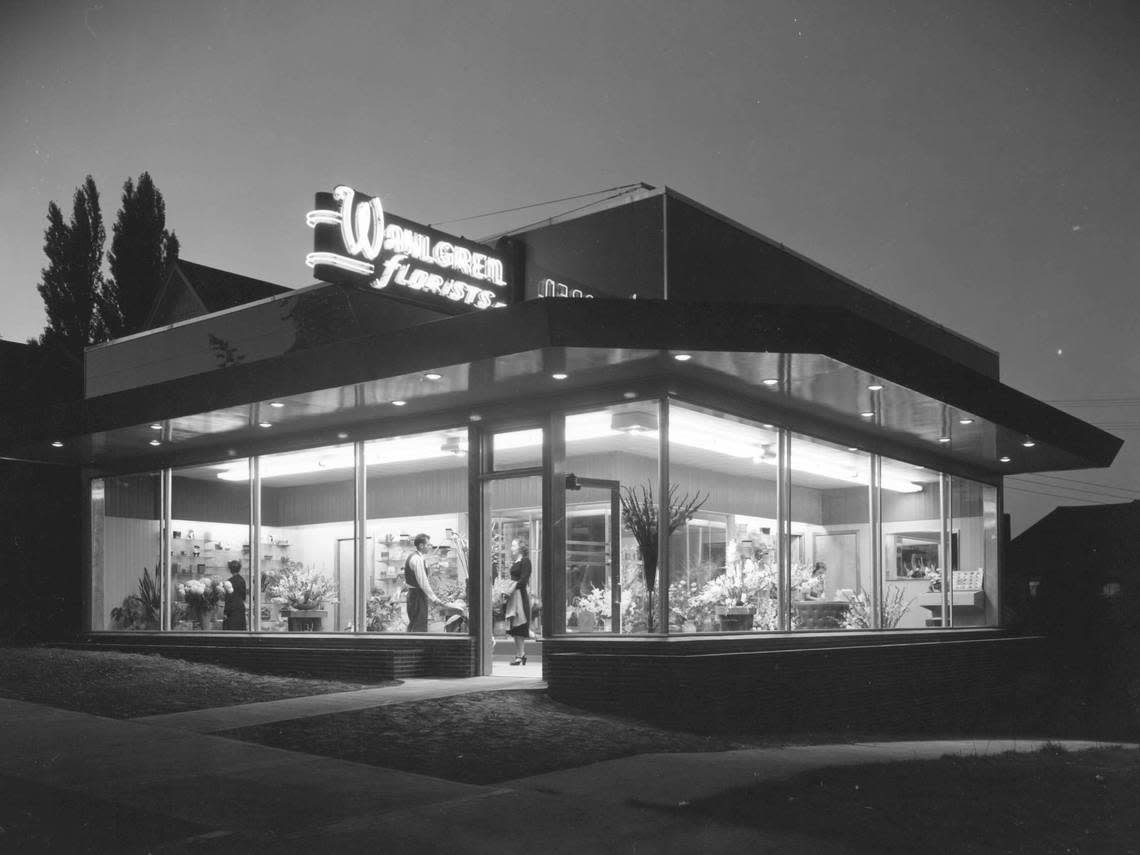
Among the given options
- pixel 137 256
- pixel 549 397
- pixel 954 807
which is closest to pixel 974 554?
pixel 549 397

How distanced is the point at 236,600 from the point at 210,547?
3.83 feet

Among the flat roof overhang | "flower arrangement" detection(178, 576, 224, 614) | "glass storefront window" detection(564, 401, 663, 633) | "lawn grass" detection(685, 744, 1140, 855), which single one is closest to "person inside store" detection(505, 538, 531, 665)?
"glass storefront window" detection(564, 401, 663, 633)

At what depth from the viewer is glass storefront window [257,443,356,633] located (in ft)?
57.5

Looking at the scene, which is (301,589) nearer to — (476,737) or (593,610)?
(593,610)

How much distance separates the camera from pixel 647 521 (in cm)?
1401

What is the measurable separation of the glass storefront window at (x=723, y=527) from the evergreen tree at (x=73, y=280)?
3832 cm

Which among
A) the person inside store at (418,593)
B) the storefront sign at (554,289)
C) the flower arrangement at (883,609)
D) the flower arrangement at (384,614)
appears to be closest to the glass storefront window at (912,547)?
the flower arrangement at (883,609)

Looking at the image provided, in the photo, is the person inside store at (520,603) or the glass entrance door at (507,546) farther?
the person inside store at (520,603)

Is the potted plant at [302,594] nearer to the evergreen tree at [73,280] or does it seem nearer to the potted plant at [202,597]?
the potted plant at [202,597]

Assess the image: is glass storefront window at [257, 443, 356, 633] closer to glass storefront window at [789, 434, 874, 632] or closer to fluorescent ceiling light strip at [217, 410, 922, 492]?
fluorescent ceiling light strip at [217, 410, 922, 492]

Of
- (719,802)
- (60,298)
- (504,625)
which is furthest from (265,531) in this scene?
(60,298)

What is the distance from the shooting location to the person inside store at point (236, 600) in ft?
61.9

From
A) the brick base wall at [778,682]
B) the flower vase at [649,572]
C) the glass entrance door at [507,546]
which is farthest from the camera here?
the glass entrance door at [507,546]

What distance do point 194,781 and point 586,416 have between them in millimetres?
6946
